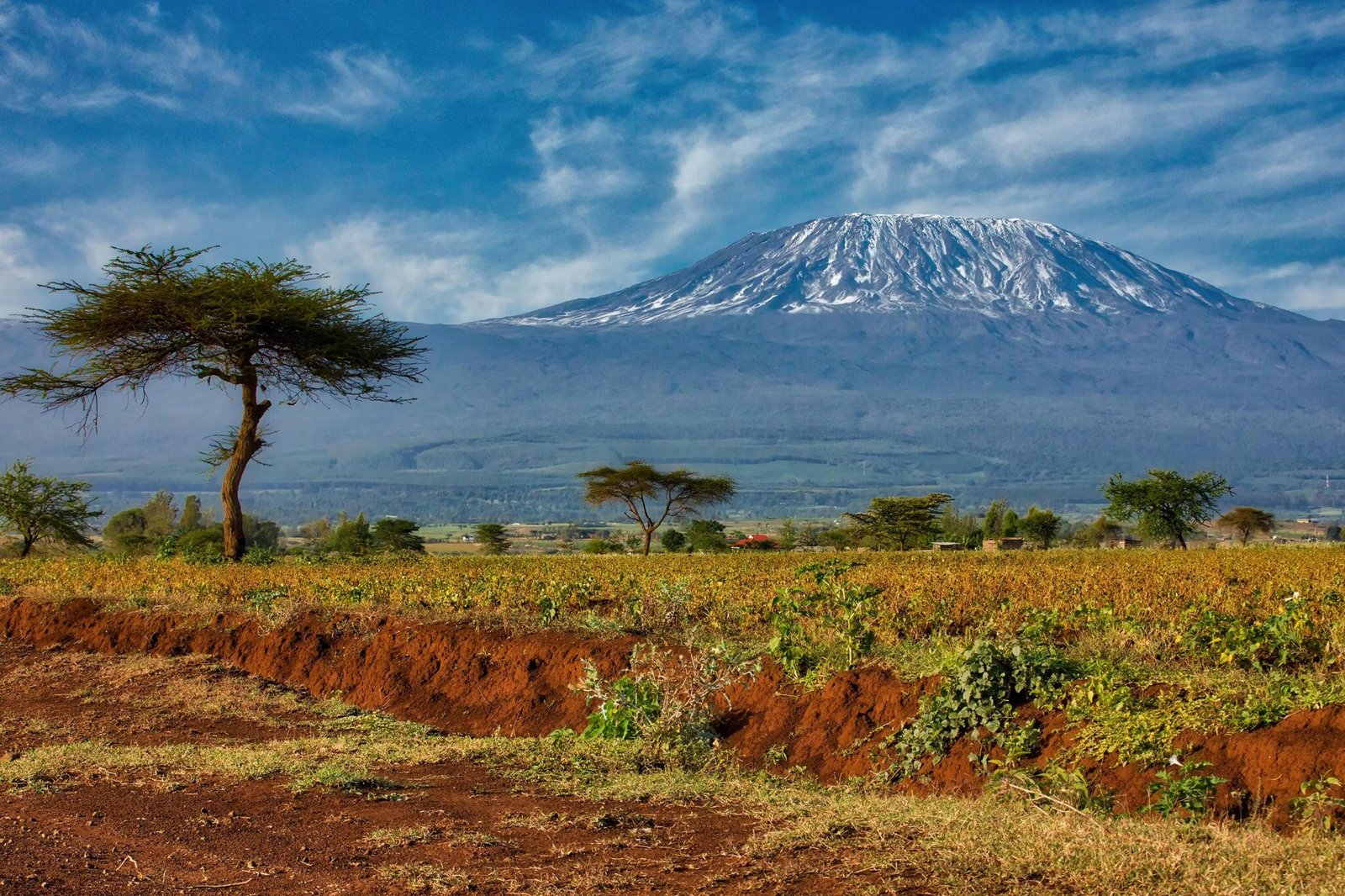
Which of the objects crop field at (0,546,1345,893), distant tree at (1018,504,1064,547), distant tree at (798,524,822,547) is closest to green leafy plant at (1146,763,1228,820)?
crop field at (0,546,1345,893)

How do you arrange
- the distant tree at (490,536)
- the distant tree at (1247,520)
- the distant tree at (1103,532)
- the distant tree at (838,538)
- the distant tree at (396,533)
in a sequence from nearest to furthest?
the distant tree at (396,533), the distant tree at (838,538), the distant tree at (1247,520), the distant tree at (1103,532), the distant tree at (490,536)

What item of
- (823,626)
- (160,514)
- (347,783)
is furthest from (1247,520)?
(160,514)

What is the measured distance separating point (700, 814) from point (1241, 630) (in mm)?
4123

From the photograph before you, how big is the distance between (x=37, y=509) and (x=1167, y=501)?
44499 millimetres

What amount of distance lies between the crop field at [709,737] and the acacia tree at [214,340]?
11058 mm

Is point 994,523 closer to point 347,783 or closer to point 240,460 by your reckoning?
point 240,460

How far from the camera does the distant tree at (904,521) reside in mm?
→ 56906

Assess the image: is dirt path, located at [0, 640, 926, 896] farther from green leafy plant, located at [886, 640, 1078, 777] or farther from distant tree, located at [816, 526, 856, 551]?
distant tree, located at [816, 526, 856, 551]

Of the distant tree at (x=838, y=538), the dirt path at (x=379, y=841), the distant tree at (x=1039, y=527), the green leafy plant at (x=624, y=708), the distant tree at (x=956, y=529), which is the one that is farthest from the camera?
the distant tree at (x=956, y=529)

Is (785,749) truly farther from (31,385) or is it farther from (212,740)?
(31,385)

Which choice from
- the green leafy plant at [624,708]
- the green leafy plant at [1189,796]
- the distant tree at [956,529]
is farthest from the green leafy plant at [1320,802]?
the distant tree at [956,529]

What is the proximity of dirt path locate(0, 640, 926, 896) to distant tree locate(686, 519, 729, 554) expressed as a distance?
2137 inches

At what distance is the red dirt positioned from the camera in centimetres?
565

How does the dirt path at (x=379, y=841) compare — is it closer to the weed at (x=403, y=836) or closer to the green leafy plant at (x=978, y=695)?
the weed at (x=403, y=836)
